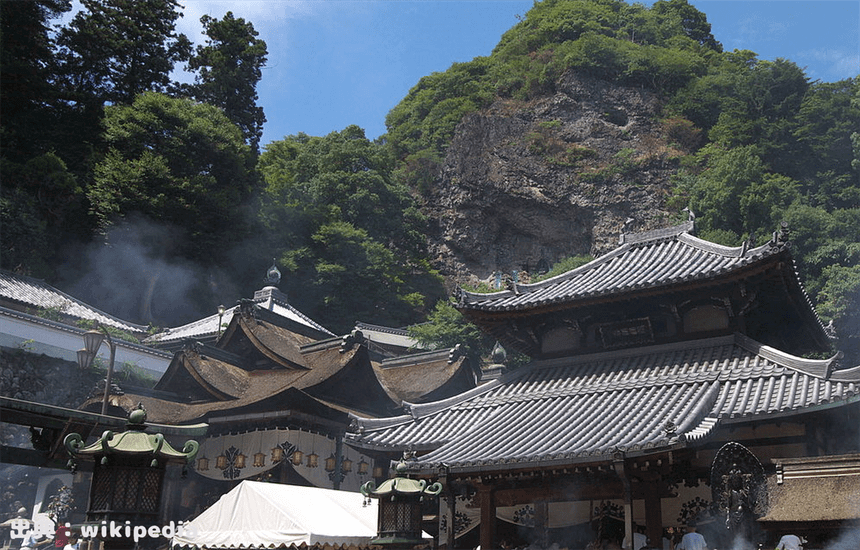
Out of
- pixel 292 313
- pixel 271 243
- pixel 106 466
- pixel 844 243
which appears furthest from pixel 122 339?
pixel 844 243

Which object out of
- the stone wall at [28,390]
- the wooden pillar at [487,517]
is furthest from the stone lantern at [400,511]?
the stone wall at [28,390]

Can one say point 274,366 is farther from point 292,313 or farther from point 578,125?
point 578,125

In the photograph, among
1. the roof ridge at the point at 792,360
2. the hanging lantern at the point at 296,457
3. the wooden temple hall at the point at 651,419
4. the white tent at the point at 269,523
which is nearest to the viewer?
the wooden temple hall at the point at 651,419

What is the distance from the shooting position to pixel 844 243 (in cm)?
3925

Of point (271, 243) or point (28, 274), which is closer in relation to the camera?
point (28, 274)

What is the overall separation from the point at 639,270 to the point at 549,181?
4343 centimetres

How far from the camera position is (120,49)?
52.6 metres

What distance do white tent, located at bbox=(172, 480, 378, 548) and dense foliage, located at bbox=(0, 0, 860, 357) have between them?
89.6ft

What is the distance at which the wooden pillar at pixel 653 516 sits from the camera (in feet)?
41.9

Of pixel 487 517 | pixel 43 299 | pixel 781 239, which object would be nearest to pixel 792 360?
pixel 781 239

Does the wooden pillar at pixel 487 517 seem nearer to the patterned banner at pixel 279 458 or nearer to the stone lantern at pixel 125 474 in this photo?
the stone lantern at pixel 125 474

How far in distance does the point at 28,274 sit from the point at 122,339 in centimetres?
1156

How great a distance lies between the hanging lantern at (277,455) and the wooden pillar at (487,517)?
27.8 ft

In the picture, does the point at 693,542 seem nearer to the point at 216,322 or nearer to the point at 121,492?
the point at 121,492
